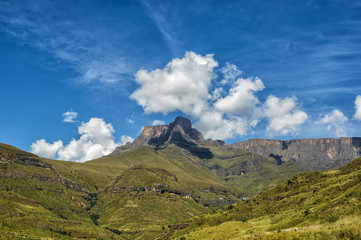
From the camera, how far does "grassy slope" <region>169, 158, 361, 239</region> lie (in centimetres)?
3721

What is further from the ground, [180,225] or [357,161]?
[357,161]

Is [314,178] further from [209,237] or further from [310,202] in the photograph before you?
[209,237]

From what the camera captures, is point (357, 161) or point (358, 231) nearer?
point (358, 231)

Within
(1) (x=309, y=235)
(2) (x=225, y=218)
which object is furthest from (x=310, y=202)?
(1) (x=309, y=235)

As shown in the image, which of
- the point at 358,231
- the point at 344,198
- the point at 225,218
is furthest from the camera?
the point at 225,218

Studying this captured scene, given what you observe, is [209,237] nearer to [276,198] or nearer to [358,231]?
[358,231]

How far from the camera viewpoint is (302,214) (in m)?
81.1

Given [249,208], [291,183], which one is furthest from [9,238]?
[291,183]

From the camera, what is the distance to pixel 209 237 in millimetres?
85188

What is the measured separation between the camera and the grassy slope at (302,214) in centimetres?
3721

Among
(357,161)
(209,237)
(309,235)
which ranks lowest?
(209,237)

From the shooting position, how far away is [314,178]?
147500mm

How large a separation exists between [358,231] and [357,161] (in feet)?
416

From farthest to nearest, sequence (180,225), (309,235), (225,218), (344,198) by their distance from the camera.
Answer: (180,225)
(225,218)
(344,198)
(309,235)
